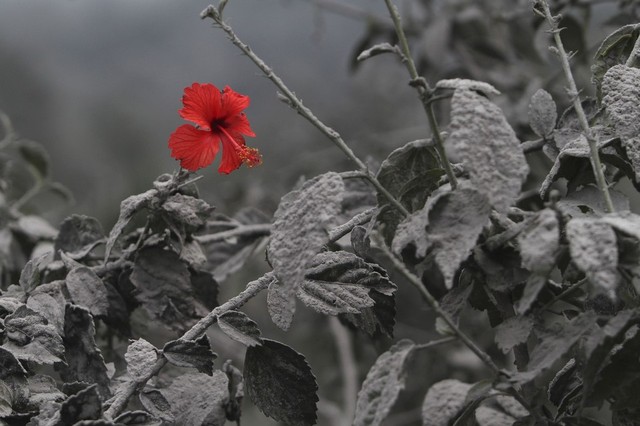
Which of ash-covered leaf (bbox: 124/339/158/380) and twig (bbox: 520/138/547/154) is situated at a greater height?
ash-covered leaf (bbox: 124/339/158/380)

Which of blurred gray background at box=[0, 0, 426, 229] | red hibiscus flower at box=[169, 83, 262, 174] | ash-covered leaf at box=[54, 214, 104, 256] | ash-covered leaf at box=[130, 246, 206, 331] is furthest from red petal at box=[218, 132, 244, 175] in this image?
blurred gray background at box=[0, 0, 426, 229]

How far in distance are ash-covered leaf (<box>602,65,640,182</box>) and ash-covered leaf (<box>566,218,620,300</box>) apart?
133 mm

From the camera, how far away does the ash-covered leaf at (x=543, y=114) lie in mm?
766

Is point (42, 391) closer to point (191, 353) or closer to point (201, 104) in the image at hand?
point (191, 353)

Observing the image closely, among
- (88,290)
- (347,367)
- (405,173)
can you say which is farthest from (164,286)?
(347,367)

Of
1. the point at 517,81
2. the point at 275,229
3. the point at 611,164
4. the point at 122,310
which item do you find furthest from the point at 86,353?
the point at 517,81

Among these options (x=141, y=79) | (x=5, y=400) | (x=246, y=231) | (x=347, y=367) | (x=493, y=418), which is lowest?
(x=347, y=367)

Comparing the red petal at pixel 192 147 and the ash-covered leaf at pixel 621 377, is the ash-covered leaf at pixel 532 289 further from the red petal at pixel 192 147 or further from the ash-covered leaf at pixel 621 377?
the red petal at pixel 192 147

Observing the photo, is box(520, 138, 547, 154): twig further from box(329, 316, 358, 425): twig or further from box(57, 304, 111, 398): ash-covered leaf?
box(329, 316, 358, 425): twig

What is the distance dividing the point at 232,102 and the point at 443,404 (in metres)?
0.35

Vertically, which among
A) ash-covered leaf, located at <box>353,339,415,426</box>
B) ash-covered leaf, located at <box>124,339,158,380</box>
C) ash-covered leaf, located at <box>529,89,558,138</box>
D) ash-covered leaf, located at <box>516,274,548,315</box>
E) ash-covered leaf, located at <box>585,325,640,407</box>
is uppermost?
ash-covered leaf, located at <box>124,339,158,380</box>

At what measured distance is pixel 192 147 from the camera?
709 mm

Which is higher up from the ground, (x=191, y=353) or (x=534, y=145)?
(x=191, y=353)

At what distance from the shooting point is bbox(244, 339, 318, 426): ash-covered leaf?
2.20ft
